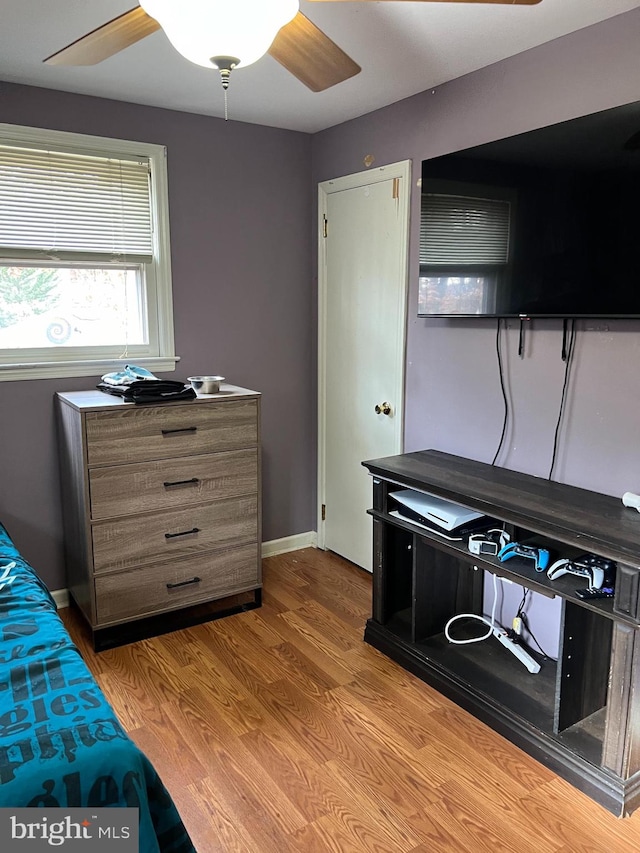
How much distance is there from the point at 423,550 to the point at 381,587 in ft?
0.98

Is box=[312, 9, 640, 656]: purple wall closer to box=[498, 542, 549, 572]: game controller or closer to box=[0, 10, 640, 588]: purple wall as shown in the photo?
box=[0, 10, 640, 588]: purple wall

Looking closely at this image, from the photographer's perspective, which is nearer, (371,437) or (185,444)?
(185,444)

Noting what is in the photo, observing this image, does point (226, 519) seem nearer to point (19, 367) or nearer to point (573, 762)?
point (19, 367)

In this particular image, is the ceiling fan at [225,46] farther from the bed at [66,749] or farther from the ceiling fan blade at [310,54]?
the bed at [66,749]

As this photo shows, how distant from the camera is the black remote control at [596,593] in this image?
6.10 feet

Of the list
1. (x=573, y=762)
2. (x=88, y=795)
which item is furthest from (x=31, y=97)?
(x=573, y=762)

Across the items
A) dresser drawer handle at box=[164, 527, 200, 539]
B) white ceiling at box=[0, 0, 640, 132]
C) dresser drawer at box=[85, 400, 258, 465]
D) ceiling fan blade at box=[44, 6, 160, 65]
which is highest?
white ceiling at box=[0, 0, 640, 132]

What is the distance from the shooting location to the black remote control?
1859 mm

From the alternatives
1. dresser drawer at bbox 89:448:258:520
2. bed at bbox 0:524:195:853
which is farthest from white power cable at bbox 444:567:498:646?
bed at bbox 0:524:195:853

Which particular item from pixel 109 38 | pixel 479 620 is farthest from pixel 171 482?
pixel 109 38

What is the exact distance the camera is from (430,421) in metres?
2.96

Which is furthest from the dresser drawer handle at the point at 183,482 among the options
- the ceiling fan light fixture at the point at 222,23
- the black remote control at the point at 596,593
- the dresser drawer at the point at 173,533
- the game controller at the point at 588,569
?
the ceiling fan light fixture at the point at 222,23

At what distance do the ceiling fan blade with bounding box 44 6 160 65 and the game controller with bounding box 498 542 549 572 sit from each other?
1.83m

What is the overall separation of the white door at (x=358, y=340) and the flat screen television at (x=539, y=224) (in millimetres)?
362
